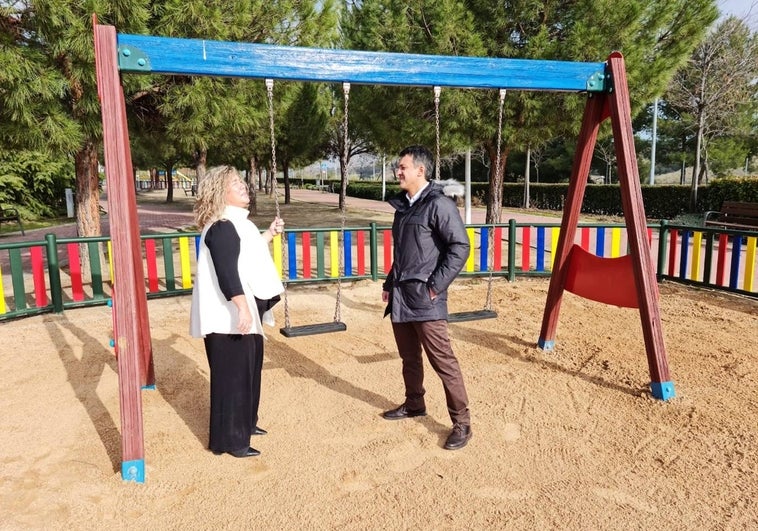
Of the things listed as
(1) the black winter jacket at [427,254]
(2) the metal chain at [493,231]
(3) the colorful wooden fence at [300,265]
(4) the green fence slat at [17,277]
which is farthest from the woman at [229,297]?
(4) the green fence slat at [17,277]

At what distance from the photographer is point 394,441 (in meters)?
3.33

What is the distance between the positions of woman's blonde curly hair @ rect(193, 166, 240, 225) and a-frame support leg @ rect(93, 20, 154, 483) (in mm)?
448

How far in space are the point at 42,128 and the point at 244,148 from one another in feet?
43.3

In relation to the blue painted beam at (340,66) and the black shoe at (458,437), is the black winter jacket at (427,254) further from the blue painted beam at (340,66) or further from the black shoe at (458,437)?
the blue painted beam at (340,66)

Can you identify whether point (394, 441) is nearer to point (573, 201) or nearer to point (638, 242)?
point (638, 242)

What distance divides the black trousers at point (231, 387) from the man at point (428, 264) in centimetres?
89

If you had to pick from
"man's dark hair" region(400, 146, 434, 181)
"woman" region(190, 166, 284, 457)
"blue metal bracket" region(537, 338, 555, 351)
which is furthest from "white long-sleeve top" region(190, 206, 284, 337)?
"blue metal bracket" region(537, 338, 555, 351)

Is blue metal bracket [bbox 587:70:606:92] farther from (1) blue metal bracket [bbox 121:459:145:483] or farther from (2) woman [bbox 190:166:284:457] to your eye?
(1) blue metal bracket [bbox 121:459:145:483]

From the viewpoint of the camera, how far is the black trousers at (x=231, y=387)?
305cm

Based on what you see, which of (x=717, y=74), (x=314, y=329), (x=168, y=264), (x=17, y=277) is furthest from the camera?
(x=717, y=74)

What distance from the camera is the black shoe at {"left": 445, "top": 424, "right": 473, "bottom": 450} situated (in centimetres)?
321

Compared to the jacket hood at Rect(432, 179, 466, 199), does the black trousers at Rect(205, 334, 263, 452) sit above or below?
below

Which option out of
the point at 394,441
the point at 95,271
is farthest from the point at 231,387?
the point at 95,271

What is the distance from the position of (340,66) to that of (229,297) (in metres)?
1.81
